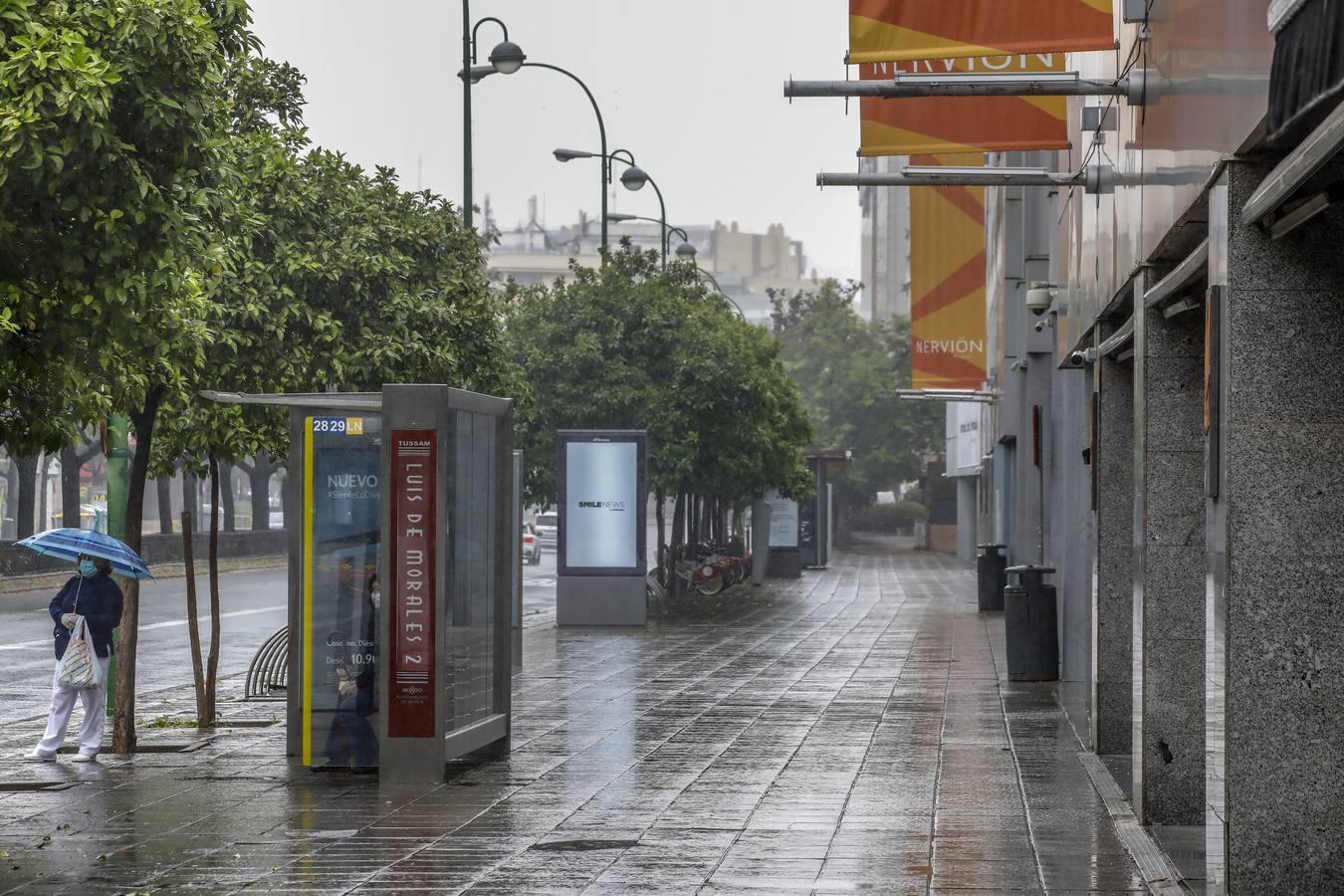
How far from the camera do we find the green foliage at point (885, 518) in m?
88.2

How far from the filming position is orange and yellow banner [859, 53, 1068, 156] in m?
13.4

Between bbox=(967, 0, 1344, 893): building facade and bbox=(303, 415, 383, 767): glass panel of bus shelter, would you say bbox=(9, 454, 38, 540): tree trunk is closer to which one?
bbox=(303, 415, 383, 767): glass panel of bus shelter

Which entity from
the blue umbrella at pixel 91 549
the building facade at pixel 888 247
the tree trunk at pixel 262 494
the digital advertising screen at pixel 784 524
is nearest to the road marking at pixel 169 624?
the blue umbrella at pixel 91 549

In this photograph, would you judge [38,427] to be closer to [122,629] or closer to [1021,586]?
[122,629]

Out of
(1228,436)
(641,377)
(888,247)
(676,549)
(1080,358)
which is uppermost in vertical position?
(888,247)

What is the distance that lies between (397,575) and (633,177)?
27496mm

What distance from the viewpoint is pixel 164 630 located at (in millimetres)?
28531

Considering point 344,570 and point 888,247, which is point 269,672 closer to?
point 344,570

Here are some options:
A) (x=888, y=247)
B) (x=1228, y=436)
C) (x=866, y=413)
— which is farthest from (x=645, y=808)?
(x=888, y=247)

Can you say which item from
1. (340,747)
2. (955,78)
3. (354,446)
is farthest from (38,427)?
(955,78)

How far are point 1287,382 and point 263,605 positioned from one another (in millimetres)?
30302

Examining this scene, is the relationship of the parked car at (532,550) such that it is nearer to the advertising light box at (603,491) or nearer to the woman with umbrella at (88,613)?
the advertising light box at (603,491)

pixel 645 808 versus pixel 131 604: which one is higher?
pixel 131 604

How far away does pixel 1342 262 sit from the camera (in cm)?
718
